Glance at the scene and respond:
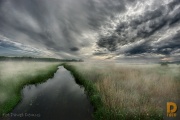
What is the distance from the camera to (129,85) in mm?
13469

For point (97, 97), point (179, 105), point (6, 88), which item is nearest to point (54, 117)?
point (97, 97)

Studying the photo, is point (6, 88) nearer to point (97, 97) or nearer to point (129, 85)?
point (97, 97)

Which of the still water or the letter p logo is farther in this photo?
the still water

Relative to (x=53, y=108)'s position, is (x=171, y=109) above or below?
above

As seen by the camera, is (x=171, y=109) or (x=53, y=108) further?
(x=53, y=108)

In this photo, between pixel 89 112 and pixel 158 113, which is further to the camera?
pixel 89 112

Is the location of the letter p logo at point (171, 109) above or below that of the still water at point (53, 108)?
above

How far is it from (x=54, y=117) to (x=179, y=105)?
945 cm

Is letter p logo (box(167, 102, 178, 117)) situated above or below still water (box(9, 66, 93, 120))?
above

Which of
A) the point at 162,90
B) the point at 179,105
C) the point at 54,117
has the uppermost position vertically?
the point at 162,90

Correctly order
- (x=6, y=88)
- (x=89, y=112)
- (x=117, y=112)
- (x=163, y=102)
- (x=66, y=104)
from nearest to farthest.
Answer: (x=117, y=112)
(x=89, y=112)
(x=163, y=102)
(x=66, y=104)
(x=6, y=88)

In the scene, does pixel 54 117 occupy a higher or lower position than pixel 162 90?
lower

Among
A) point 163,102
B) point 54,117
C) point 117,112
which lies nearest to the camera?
point 117,112

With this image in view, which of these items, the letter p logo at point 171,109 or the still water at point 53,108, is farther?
the still water at point 53,108
